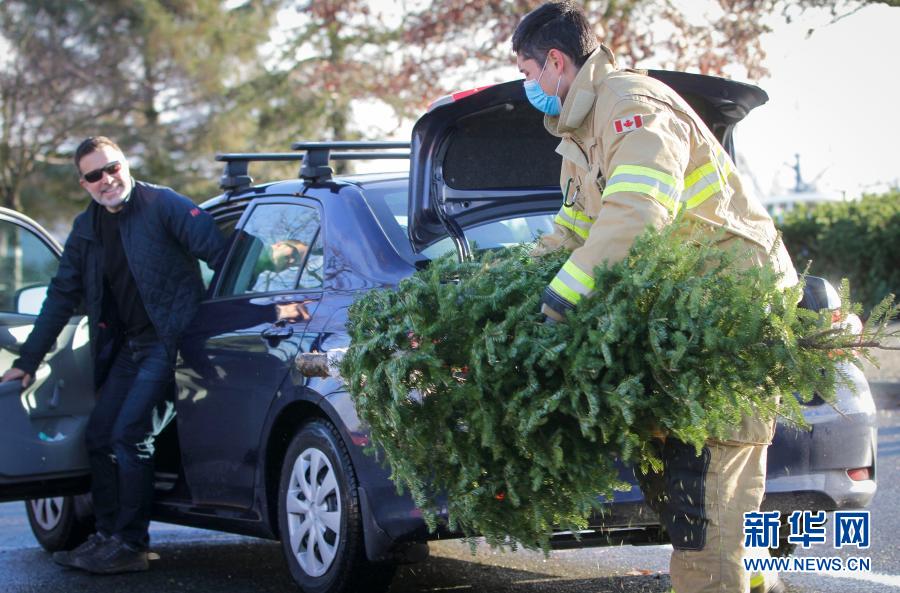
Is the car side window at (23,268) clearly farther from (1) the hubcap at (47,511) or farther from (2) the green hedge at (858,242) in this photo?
(2) the green hedge at (858,242)

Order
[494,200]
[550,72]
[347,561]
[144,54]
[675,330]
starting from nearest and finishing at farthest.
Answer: [675,330]
[550,72]
[347,561]
[494,200]
[144,54]

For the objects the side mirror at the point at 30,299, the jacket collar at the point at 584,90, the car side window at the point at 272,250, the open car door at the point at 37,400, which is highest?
the jacket collar at the point at 584,90

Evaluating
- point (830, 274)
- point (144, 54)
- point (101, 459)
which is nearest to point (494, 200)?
point (101, 459)

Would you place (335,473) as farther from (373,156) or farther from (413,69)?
(413,69)

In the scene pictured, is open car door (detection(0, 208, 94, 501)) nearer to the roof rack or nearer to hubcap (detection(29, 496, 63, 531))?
hubcap (detection(29, 496, 63, 531))

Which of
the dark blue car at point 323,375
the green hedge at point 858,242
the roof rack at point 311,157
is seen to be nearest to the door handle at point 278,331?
the dark blue car at point 323,375

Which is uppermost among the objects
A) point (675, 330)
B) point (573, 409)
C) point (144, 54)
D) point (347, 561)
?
point (144, 54)

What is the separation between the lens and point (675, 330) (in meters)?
3.03

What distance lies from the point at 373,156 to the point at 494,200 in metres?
1.17

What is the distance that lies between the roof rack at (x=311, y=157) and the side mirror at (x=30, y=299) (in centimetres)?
104

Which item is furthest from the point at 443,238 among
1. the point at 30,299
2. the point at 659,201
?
the point at 30,299

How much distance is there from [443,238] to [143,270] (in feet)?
5.60

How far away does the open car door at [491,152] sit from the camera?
4.44m

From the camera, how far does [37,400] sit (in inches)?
221
